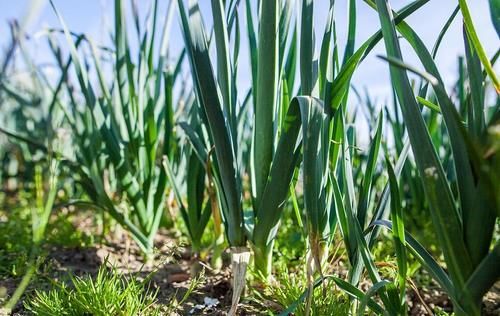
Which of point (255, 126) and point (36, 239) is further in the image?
point (255, 126)

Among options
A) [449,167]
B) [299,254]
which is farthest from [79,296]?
[449,167]

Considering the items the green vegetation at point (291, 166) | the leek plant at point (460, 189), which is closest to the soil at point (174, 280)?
the green vegetation at point (291, 166)

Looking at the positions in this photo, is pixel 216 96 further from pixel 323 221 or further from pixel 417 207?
pixel 417 207

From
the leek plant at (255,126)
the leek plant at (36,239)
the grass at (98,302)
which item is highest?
the leek plant at (255,126)

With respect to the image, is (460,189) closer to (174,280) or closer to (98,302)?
(98,302)

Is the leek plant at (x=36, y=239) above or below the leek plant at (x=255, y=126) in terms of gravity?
below

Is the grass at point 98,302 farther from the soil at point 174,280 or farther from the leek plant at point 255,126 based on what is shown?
the leek plant at point 255,126

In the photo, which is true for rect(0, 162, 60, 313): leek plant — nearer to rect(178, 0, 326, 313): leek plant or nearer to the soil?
the soil

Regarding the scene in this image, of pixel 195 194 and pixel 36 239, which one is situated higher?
pixel 195 194

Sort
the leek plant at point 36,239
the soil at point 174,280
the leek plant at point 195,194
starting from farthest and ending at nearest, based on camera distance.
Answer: the leek plant at point 195,194 → the soil at point 174,280 → the leek plant at point 36,239

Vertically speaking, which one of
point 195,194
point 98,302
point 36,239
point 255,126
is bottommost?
point 98,302

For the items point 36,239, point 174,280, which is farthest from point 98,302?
point 174,280
